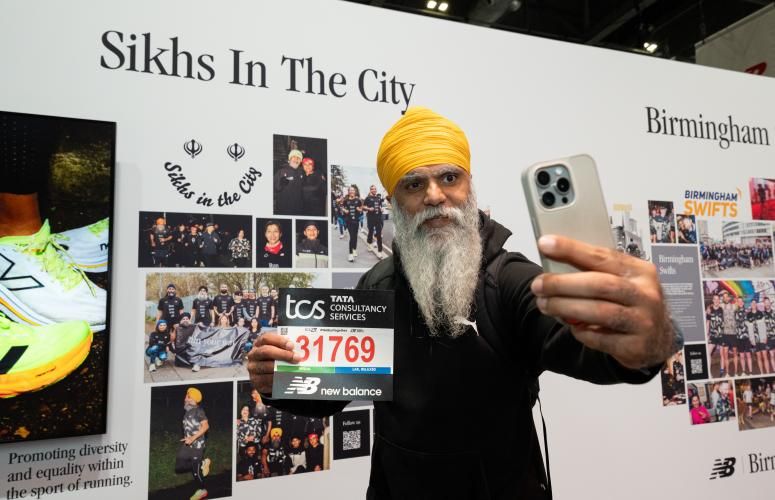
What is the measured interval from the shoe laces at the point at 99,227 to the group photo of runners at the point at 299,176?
0.59m

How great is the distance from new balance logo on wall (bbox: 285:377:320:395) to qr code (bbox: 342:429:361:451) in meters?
0.93

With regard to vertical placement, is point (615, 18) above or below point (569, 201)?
above

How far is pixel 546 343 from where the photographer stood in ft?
2.94

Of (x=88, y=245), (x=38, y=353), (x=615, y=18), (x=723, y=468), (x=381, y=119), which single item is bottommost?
(x=723, y=468)

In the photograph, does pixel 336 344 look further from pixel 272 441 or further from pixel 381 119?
pixel 381 119

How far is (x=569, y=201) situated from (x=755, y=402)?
2.65m

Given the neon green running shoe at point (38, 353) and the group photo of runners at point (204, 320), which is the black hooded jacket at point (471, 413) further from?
the neon green running shoe at point (38, 353)

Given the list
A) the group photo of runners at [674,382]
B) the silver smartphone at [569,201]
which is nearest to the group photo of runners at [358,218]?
the silver smartphone at [569,201]

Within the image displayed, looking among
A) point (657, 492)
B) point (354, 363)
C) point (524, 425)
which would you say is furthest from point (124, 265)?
point (657, 492)

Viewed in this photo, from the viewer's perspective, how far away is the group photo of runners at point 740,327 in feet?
8.00

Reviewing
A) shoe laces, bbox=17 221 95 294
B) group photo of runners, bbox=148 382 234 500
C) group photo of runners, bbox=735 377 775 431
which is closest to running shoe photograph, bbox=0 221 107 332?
shoe laces, bbox=17 221 95 294

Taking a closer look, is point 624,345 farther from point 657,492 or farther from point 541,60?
point 657,492

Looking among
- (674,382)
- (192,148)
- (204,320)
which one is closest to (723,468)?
(674,382)

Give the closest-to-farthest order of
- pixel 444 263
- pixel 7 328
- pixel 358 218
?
pixel 444 263 < pixel 7 328 < pixel 358 218
